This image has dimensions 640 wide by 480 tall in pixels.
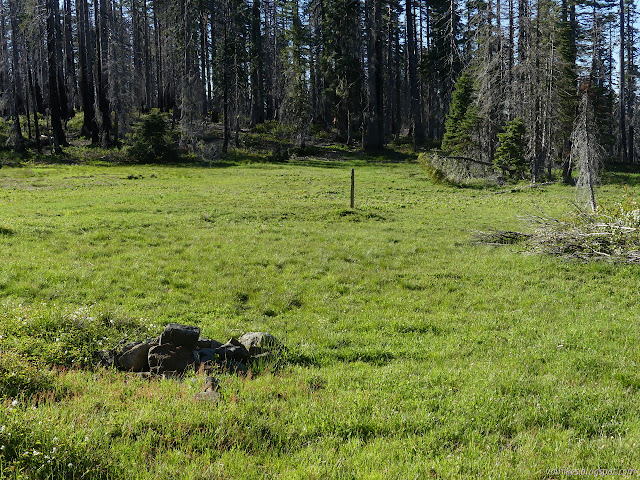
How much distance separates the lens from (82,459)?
148 inches

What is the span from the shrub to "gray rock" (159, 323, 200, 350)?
103ft

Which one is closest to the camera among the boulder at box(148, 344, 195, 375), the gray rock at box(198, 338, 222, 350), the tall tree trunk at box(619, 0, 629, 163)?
the boulder at box(148, 344, 195, 375)

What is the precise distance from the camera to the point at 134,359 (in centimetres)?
621

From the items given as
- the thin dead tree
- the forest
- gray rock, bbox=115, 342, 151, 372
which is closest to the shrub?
the forest

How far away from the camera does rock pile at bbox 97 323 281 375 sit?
6.10 m

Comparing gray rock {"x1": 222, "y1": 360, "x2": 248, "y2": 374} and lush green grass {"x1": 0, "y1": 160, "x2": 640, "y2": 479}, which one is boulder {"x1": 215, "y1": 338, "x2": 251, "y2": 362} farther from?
lush green grass {"x1": 0, "y1": 160, "x2": 640, "y2": 479}

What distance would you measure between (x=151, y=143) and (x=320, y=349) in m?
32.0

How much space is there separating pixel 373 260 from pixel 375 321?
4261 mm

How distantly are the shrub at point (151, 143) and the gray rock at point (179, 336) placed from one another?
31.4 metres

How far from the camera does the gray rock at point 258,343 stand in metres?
6.70

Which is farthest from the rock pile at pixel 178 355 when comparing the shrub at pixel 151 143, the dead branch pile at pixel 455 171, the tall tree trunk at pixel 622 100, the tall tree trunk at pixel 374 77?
the tall tree trunk at pixel 622 100

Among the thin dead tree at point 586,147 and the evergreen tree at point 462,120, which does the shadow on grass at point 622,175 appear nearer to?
the evergreen tree at point 462,120

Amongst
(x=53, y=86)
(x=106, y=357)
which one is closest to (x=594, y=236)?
(x=106, y=357)

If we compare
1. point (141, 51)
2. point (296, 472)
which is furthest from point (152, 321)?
point (141, 51)
